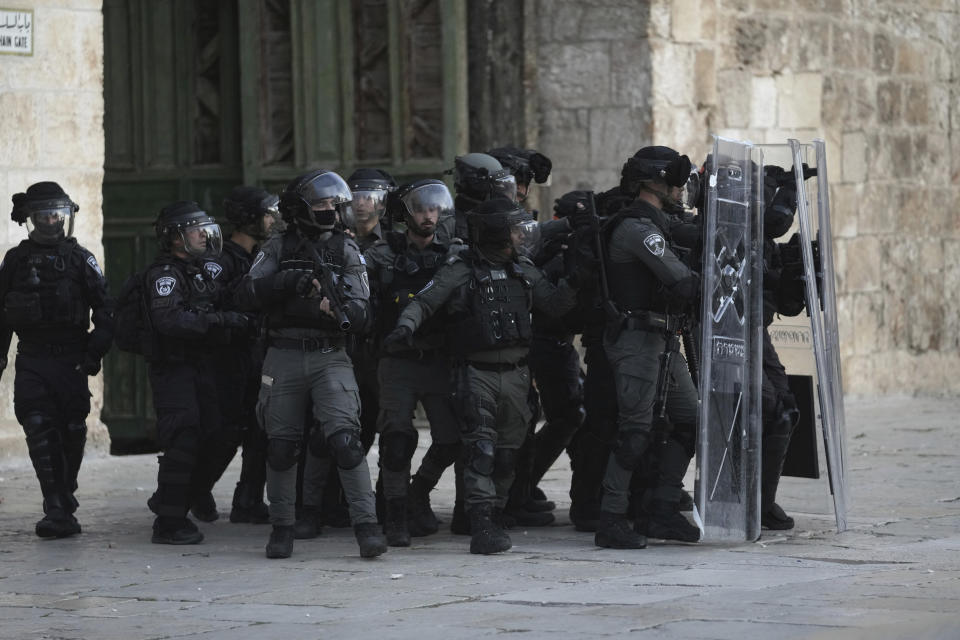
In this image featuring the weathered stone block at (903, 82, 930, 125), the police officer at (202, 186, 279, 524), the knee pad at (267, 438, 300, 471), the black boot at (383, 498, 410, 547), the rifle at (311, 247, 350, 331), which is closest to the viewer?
the rifle at (311, 247, 350, 331)

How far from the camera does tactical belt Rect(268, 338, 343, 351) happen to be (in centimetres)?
793

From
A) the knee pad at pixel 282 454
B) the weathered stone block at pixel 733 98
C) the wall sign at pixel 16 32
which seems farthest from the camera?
the weathered stone block at pixel 733 98

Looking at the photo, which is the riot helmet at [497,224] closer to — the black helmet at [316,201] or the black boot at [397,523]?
the black helmet at [316,201]

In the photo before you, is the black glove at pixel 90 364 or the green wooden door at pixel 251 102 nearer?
the black glove at pixel 90 364

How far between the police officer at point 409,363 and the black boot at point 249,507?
0.98m

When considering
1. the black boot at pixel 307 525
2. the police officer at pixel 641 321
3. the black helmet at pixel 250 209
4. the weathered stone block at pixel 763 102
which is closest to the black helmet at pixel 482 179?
the police officer at pixel 641 321

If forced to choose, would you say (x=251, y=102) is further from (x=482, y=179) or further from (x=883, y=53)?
(x=883, y=53)

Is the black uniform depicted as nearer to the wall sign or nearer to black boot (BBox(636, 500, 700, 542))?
the wall sign

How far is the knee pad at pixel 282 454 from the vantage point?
312 inches

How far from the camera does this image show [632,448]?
8125mm

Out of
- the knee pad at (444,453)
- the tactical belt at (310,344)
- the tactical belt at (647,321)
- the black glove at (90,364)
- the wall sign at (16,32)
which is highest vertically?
the wall sign at (16,32)

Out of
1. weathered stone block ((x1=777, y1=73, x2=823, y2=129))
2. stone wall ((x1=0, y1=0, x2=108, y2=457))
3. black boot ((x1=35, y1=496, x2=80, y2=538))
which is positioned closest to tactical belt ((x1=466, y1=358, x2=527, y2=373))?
black boot ((x1=35, y1=496, x2=80, y2=538))

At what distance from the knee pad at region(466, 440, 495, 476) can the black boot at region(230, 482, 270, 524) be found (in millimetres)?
1611

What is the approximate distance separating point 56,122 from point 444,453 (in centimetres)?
409
